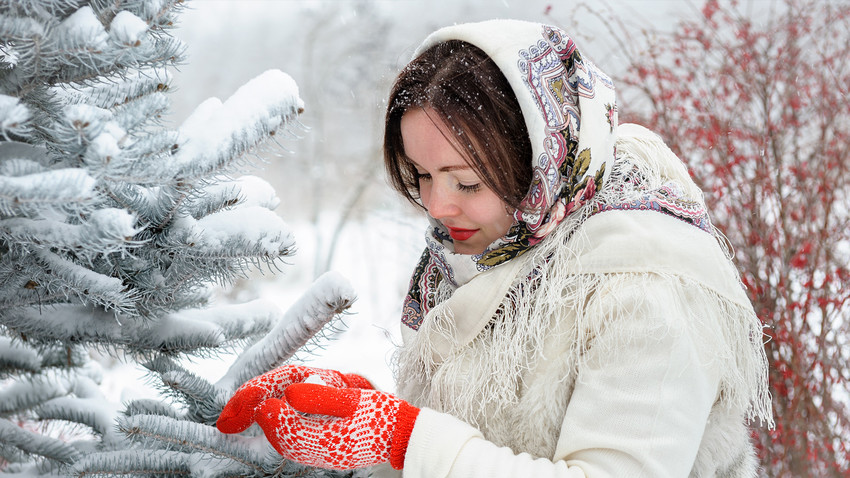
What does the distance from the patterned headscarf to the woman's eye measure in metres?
0.08

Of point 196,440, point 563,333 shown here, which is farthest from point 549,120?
point 196,440

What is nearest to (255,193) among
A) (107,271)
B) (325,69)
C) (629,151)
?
(107,271)

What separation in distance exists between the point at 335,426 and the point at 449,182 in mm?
437

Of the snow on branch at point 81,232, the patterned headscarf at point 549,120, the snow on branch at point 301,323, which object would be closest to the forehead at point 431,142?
the patterned headscarf at point 549,120

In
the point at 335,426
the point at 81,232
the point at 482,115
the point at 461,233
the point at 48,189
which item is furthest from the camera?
the point at 461,233

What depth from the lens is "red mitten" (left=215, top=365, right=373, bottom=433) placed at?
40.4 inches

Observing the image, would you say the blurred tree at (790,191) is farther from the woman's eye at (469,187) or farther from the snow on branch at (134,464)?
the snow on branch at (134,464)

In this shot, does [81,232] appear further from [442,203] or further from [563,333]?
[563,333]

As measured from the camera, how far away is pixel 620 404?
955mm

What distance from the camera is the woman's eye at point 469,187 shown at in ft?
3.60

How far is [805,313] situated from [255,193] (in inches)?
81.7

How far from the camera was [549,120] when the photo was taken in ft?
3.43

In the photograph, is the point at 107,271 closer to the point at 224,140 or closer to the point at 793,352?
the point at 224,140

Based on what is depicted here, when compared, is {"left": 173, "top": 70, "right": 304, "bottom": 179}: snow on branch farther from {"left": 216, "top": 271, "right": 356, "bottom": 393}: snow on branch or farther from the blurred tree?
the blurred tree
